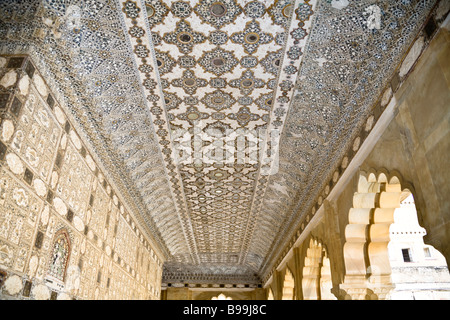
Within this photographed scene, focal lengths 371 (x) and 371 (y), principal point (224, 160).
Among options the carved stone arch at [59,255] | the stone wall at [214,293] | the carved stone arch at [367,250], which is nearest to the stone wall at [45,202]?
the carved stone arch at [59,255]

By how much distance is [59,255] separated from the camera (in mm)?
4172

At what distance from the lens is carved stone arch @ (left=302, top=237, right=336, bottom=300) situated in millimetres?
6664

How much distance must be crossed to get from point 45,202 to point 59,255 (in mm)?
762

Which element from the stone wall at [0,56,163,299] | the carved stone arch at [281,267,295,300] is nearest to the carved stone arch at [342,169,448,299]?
the stone wall at [0,56,163,299]

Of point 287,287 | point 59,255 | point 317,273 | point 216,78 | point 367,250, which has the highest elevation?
point 216,78

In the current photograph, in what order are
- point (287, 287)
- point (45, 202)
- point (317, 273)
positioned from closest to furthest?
point (45, 202) → point (317, 273) → point (287, 287)

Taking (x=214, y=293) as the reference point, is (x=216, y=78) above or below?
above

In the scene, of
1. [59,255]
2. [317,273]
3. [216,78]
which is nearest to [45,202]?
[59,255]

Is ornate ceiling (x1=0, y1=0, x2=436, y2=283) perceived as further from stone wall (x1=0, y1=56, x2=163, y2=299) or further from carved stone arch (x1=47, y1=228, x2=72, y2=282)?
carved stone arch (x1=47, y1=228, x2=72, y2=282)

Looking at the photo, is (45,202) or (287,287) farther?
(287,287)

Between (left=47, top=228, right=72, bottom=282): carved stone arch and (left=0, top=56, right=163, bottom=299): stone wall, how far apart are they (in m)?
0.01

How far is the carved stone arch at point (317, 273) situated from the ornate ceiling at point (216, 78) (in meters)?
0.86

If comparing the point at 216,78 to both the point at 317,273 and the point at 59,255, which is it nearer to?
the point at 59,255
